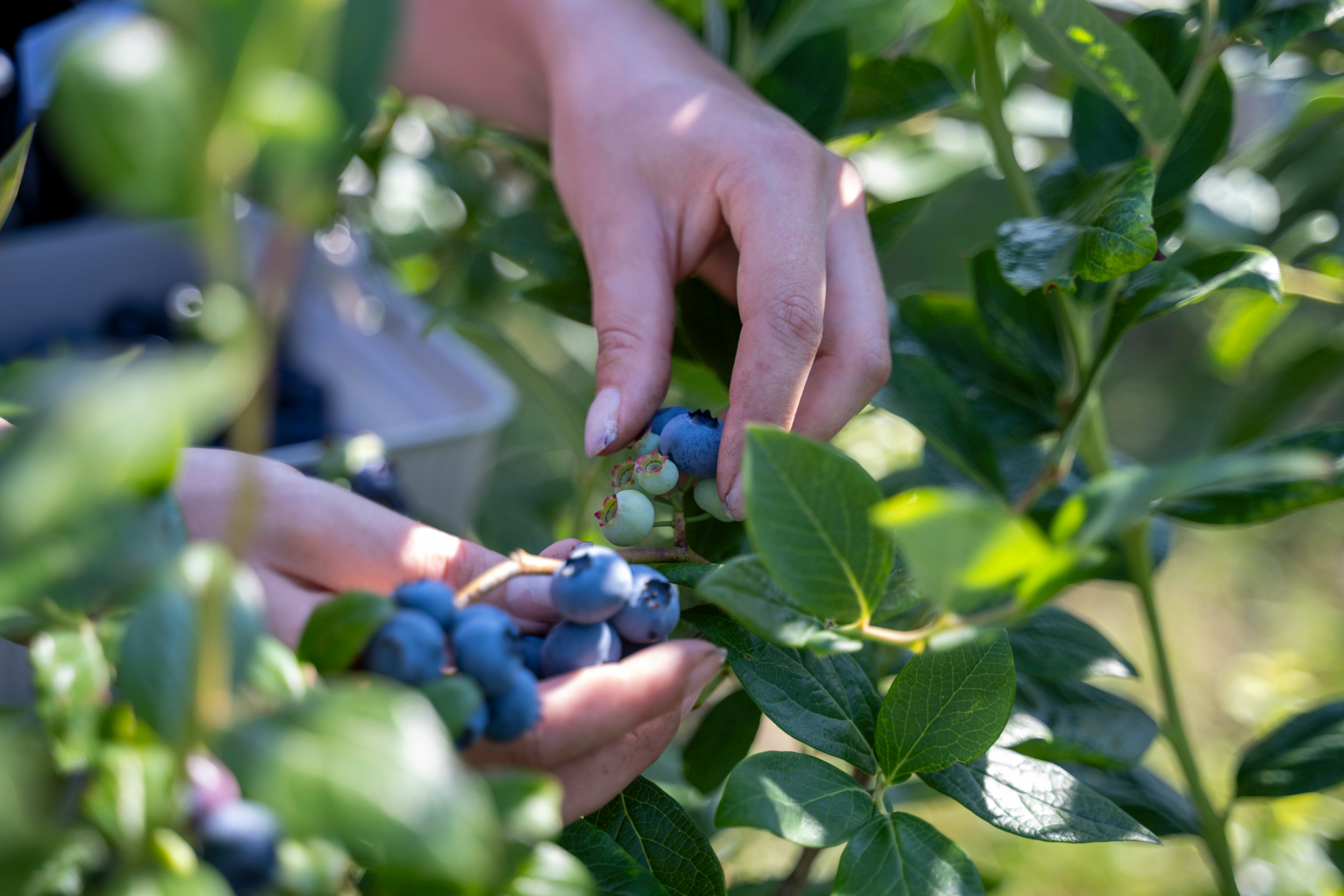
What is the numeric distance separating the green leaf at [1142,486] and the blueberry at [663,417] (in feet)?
1.14

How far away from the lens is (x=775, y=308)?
721mm

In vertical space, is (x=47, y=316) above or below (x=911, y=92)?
below

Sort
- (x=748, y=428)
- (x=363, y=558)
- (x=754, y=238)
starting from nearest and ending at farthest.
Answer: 1. (x=748, y=428)
2. (x=363, y=558)
3. (x=754, y=238)

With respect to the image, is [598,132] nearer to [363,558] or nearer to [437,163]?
[363,558]

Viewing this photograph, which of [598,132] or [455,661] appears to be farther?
[598,132]

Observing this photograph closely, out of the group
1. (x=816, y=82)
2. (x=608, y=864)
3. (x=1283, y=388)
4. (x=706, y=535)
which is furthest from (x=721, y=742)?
(x=1283, y=388)

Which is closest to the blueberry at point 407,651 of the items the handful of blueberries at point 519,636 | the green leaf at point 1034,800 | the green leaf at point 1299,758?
the handful of blueberries at point 519,636

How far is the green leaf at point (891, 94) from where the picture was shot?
3.05 feet

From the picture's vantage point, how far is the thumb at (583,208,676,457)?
0.76 meters

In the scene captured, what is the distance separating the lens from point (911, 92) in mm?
952

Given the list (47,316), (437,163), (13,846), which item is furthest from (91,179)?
(47,316)

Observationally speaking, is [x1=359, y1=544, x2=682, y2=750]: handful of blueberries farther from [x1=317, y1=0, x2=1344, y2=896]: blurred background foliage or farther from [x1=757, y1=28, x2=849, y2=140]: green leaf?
[x1=757, y1=28, x2=849, y2=140]: green leaf

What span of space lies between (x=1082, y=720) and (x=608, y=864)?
532 mm

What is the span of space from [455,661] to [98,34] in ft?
1.03
